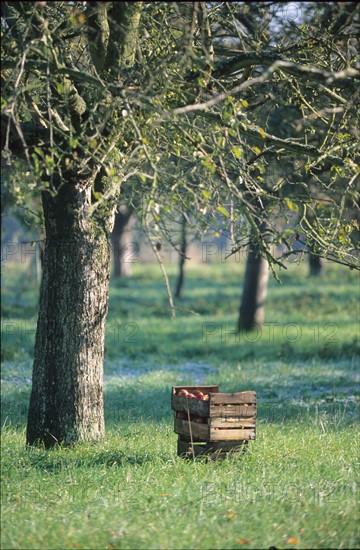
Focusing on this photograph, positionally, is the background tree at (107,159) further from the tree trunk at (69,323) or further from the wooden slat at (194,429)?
the wooden slat at (194,429)

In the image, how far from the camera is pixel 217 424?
26.0 ft

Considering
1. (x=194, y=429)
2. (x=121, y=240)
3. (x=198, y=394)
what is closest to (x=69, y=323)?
(x=198, y=394)

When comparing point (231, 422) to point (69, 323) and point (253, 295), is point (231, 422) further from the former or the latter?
point (253, 295)

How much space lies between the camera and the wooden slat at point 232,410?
7.88 meters

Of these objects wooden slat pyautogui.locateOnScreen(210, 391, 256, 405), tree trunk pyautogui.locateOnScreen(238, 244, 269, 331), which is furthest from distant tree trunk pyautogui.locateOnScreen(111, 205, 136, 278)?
wooden slat pyautogui.locateOnScreen(210, 391, 256, 405)

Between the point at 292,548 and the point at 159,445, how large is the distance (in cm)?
374

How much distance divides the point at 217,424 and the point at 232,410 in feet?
0.71

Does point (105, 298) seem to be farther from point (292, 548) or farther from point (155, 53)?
point (292, 548)

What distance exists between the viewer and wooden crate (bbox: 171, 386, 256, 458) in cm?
790

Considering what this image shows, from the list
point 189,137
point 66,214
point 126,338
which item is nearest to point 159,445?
point 66,214

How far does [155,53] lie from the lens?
8.70 m

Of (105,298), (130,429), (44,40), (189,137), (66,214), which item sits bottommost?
(130,429)

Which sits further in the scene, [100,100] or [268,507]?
[100,100]

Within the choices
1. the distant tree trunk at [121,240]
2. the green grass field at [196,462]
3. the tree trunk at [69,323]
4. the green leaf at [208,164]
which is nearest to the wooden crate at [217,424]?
the green grass field at [196,462]
